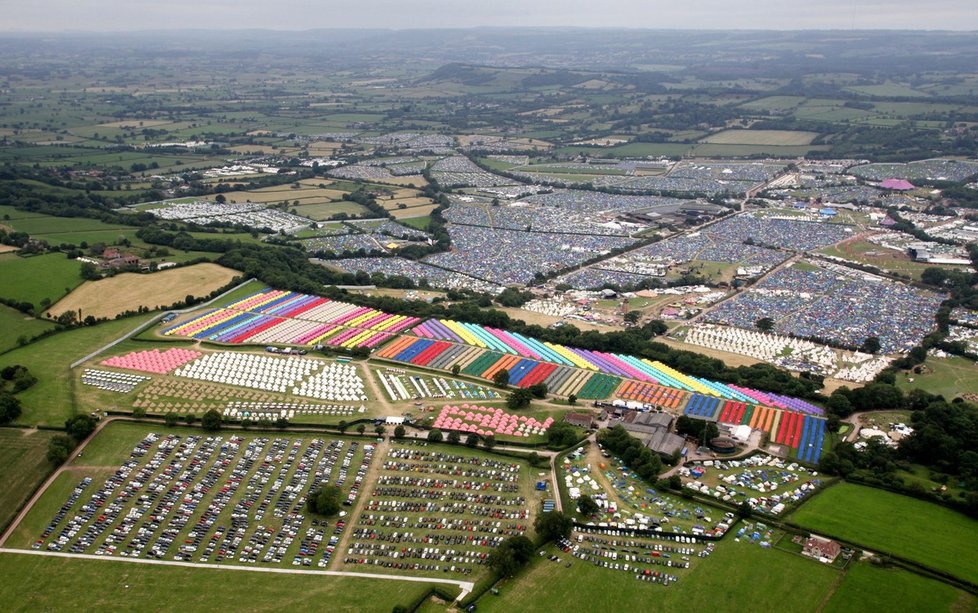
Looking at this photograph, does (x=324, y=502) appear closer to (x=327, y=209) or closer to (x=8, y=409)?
(x=8, y=409)

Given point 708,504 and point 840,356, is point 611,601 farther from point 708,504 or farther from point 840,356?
point 840,356

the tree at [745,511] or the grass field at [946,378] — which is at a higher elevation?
the tree at [745,511]

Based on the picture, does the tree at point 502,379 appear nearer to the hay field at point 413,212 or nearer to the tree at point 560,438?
the tree at point 560,438

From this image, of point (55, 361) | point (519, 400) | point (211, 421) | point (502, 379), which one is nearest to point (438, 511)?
point (519, 400)

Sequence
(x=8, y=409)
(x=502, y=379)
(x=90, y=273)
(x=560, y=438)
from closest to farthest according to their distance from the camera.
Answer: (x=560, y=438) < (x=8, y=409) < (x=502, y=379) < (x=90, y=273)

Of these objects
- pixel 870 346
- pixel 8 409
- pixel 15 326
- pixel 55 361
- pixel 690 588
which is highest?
pixel 15 326

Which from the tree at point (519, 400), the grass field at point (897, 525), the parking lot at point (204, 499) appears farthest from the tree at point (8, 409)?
the grass field at point (897, 525)

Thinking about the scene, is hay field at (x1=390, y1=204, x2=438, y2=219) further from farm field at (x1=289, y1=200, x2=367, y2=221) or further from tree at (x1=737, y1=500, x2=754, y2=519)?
tree at (x1=737, y1=500, x2=754, y2=519)
